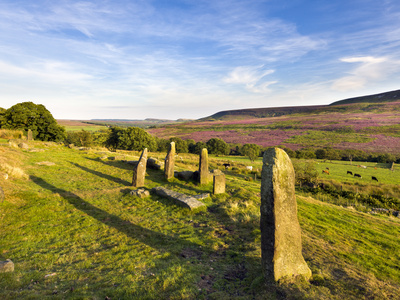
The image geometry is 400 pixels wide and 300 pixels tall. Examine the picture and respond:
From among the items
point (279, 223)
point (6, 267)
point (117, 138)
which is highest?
point (117, 138)

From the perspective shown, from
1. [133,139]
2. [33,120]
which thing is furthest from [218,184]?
[33,120]

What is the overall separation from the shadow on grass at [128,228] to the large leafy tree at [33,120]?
1453 inches

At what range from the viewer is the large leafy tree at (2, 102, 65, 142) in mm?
39625

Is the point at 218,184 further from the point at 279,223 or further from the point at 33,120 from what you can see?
the point at 33,120

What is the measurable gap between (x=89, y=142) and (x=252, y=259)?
60834 millimetres

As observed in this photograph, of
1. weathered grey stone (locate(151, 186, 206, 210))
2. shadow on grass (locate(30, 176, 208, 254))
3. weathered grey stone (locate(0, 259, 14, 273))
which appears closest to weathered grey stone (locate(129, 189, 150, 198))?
weathered grey stone (locate(151, 186, 206, 210))

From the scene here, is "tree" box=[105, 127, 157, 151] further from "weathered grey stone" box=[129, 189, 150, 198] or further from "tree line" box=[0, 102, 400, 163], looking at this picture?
"weathered grey stone" box=[129, 189, 150, 198]

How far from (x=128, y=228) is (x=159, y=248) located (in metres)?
2.45

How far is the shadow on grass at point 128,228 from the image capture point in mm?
8781

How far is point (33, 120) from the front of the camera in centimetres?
4134

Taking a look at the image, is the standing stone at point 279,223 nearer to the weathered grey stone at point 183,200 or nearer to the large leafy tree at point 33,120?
the weathered grey stone at point 183,200

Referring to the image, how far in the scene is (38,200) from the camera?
11.9 meters

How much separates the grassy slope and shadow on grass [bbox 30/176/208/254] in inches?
1.8

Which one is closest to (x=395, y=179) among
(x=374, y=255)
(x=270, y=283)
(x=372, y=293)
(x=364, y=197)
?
(x=364, y=197)
